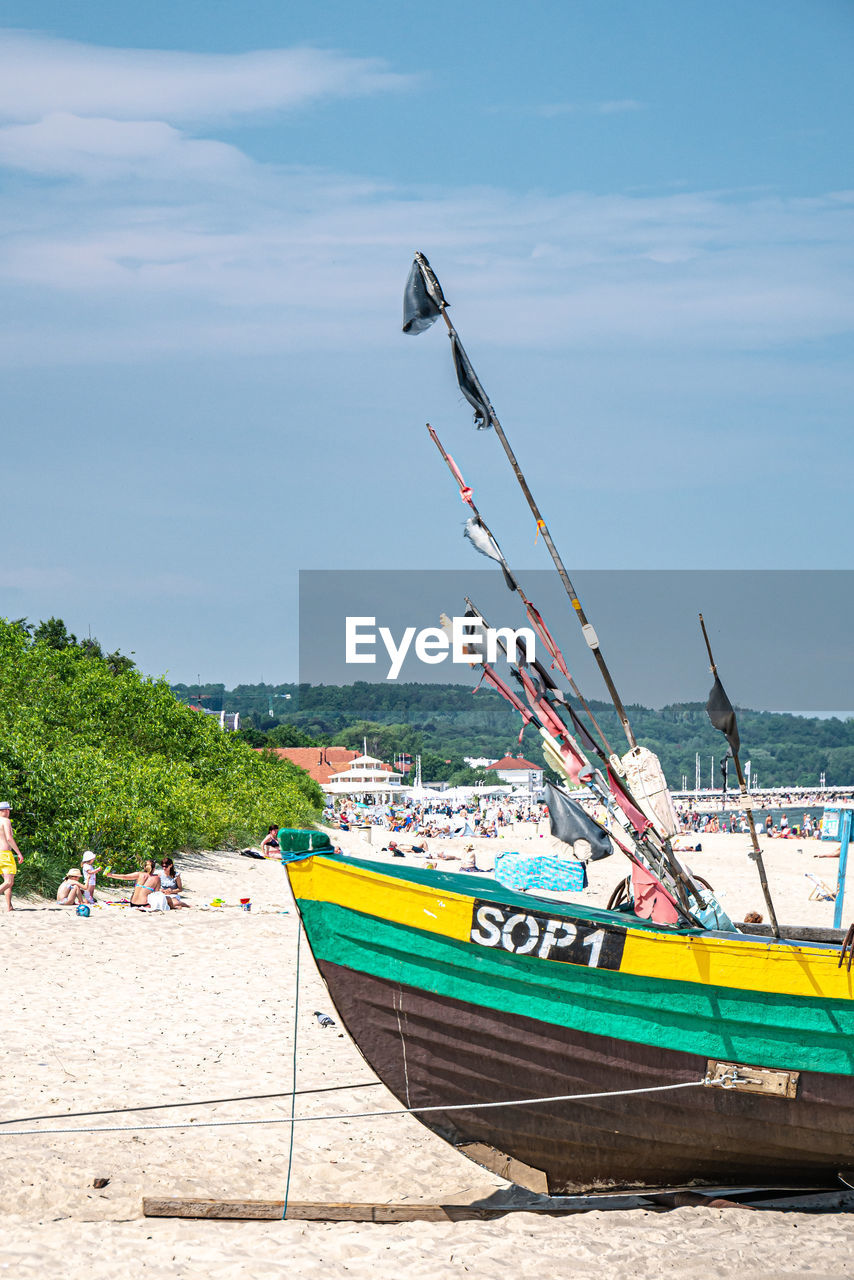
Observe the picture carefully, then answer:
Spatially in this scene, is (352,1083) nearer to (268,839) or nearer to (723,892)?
(268,839)

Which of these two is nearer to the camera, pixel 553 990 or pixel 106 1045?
pixel 553 990

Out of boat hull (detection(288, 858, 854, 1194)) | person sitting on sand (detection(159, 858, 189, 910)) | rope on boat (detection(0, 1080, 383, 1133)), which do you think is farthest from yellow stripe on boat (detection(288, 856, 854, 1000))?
person sitting on sand (detection(159, 858, 189, 910))

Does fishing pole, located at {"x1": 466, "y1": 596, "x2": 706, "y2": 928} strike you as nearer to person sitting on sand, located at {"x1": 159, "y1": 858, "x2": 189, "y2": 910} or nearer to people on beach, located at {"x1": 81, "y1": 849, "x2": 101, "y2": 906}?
people on beach, located at {"x1": 81, "y1": 849, "x2": 101, "y2": 906}

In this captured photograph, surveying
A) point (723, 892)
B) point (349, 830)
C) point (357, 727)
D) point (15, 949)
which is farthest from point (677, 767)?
point (15, 949)

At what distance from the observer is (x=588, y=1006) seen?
21.2 feet

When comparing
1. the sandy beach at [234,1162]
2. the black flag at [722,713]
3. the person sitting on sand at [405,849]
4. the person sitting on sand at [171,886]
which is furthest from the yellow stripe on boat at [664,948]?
the person sitting on sand at [405,849]

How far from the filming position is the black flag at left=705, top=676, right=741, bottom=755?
6742 millimetres

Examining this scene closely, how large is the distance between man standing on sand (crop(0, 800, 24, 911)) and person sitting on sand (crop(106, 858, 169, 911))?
2.09 metres

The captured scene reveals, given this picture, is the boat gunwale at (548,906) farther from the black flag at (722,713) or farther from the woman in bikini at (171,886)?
the woman in bikini at (171,886)

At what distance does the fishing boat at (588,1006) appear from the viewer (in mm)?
6281

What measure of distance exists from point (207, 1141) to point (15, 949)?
599 cm

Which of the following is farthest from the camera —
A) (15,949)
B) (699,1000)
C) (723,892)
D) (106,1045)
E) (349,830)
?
(349,830)

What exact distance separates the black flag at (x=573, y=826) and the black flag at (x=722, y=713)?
155 cm

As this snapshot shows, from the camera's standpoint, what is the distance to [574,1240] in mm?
6336
